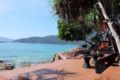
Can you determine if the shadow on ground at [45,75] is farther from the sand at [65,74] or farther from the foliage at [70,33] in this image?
the foliage at [70,33]

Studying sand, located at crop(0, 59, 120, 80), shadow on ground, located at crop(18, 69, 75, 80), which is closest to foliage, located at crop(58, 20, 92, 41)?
sand, located at crop(0, 59, 120, 80)

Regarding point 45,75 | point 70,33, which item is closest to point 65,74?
point 45,75

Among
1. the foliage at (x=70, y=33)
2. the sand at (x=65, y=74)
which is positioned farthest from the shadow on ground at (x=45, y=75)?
the foliage at (x=70, y=33)

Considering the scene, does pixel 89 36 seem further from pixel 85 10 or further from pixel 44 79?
pixel 44 79

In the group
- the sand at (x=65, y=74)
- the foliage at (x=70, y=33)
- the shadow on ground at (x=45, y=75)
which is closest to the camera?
the sand at (x=65, y=74)

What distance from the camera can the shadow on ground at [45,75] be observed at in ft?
41.2

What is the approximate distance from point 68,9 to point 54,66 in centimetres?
311

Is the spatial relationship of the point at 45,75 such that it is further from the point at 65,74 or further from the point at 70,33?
the point at 70,33

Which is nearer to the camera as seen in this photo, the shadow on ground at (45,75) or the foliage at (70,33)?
the shadow on ground at (45,75)

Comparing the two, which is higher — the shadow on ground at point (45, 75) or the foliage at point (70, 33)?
the foliage at point (70, 33)

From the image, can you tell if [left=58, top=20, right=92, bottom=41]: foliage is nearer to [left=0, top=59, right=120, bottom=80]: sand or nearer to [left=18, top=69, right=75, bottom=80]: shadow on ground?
[left=0, top=59, right=120, bottom=80]: sand

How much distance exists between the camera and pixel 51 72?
1373cm

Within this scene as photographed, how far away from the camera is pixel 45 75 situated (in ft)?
43.1

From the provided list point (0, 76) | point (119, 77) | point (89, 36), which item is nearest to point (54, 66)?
point (0, 76)
